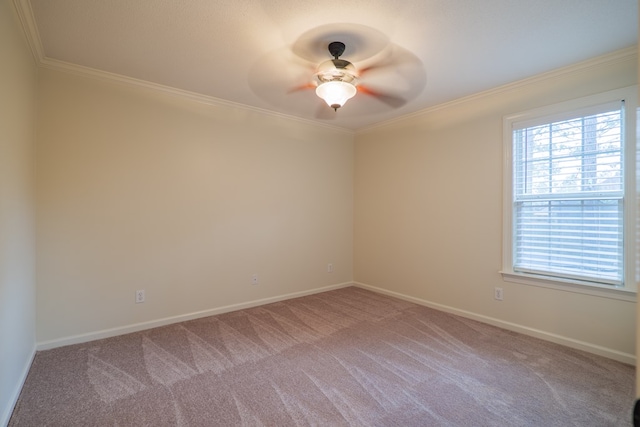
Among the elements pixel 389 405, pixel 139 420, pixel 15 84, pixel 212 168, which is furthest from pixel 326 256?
pixel 15 84

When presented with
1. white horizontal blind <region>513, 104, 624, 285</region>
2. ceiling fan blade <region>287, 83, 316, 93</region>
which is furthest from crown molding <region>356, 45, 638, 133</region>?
ceiling fan blade <region>287, 83, 316, 93</region>

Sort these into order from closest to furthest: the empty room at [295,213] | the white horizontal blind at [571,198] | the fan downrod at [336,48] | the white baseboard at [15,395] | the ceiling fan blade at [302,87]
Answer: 1. the white baseboard at [15,395]
2. the empty room at [295,213]
3. the fan downrod at [336,48]
4. the white horizontal blind at [571,198]
5. the ceiling fan blade at [302,87]

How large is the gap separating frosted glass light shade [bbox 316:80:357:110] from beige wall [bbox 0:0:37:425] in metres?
1.92

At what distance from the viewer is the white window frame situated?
7.70ft

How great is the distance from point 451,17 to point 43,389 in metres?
3.70

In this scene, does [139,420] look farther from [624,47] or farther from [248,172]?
[624,47]

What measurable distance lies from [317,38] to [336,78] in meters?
0.32

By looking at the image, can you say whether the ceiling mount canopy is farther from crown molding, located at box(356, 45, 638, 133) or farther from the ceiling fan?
crown molding, located at box(356, 45, 638, 133)

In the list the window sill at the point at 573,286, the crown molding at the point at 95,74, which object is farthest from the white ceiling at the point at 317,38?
the window sill at the point at 573,286

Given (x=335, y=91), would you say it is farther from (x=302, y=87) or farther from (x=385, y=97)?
(x=385, y=97)

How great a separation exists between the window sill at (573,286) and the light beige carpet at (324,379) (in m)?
0.52

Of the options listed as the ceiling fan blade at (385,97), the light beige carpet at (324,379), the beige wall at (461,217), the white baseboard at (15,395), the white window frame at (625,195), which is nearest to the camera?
the white baseboard at (15,395)

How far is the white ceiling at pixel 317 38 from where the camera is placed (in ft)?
6.22

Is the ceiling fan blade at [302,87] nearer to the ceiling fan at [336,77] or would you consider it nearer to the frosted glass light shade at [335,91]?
the ceiling fan at [336,77]
